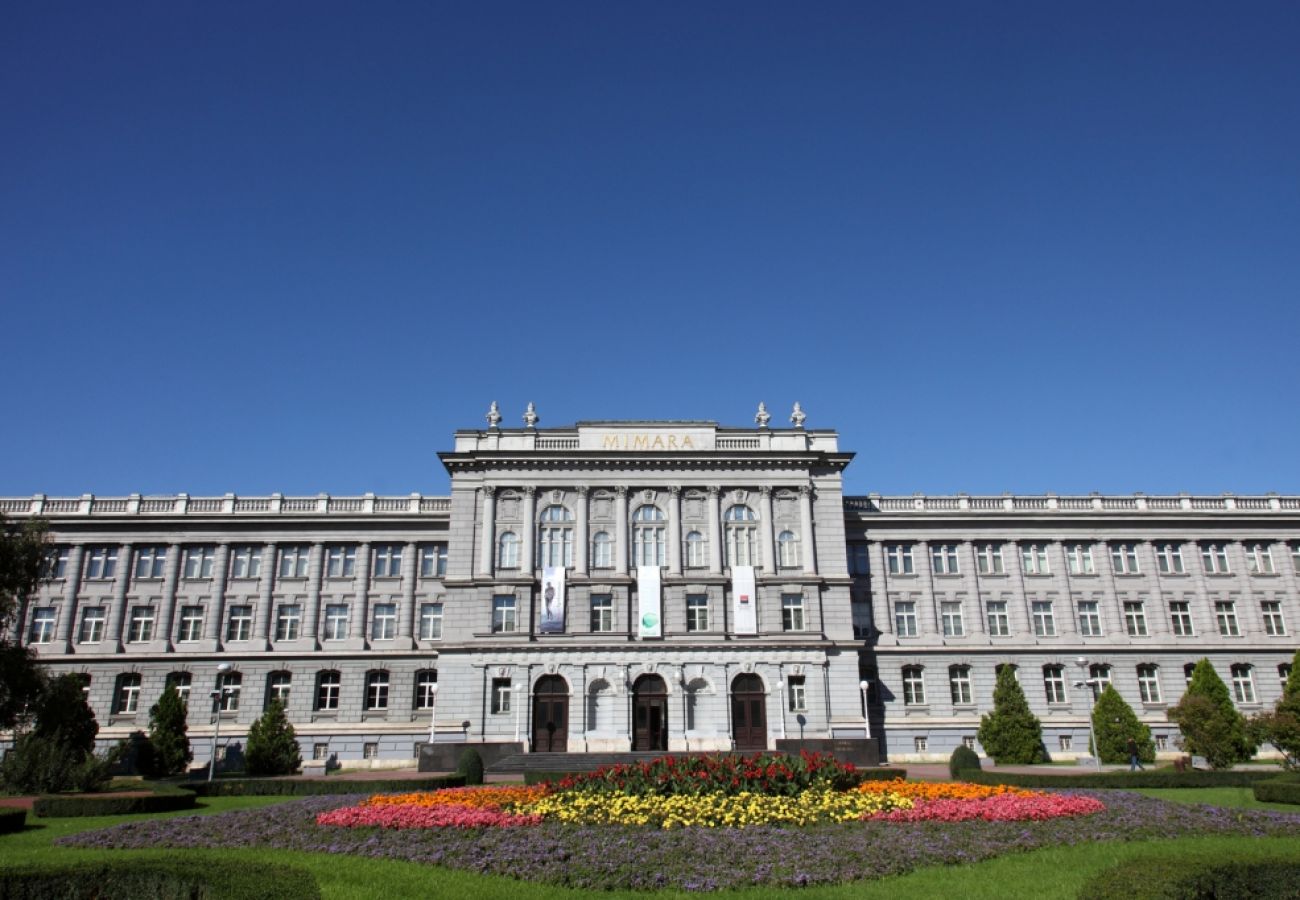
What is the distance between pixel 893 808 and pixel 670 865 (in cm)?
797

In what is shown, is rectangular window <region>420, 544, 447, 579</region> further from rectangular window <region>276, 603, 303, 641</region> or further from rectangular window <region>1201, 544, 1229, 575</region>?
rectangular window <region>1201, 544, 1229, 575</region>

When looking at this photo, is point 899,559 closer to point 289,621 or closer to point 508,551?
point 508,551

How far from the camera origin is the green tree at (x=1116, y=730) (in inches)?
1812

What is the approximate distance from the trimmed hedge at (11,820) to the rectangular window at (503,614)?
27.4 m

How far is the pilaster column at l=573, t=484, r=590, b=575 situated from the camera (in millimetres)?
51000

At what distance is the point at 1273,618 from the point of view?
186 feet

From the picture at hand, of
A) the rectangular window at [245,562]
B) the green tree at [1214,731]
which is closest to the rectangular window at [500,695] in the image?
the rectangular window at [245,562]

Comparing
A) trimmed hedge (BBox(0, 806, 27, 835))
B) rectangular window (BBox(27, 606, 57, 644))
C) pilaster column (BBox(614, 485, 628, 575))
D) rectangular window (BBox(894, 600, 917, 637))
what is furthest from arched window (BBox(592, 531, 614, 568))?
rectangular window (BBox(27, 606, 57, 644))

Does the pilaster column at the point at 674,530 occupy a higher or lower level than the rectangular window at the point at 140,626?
higher

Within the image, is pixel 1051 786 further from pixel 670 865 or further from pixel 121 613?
pixel 121 613

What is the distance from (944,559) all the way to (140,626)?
49.3 meters

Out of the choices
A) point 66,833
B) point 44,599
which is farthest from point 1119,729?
point 44,599

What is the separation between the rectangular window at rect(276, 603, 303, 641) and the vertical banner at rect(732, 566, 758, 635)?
86.4 ft

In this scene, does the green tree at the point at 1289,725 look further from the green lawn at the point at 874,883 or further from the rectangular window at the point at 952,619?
the green lawn at the point at 874,883
